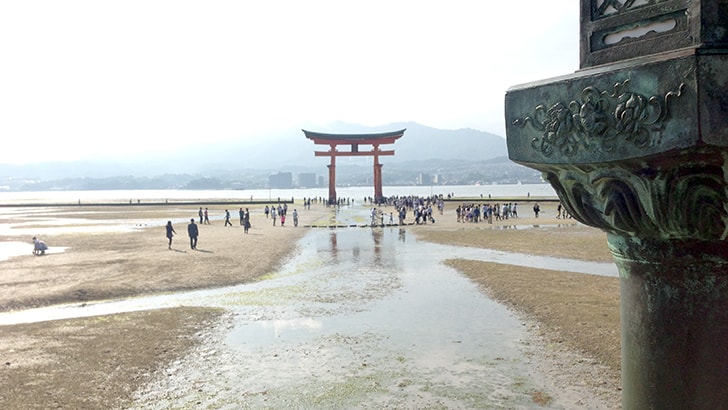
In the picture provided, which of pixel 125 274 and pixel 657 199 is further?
pixel 125 274

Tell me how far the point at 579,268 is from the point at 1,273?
19.3 m

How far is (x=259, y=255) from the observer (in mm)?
21359

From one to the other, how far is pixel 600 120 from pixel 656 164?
30 cm

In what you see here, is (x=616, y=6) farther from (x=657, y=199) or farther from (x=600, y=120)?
(x=657, y=199)

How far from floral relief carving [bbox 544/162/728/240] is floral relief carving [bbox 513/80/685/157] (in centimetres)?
16

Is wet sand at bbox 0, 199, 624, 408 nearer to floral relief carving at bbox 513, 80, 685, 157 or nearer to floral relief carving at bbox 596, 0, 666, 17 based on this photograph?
floral relief carving at bbox 513, 80, 685, 157

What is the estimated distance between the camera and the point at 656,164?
7.43 ft

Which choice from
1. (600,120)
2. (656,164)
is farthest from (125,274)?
(656,164)

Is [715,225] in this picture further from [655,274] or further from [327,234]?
[327,234]

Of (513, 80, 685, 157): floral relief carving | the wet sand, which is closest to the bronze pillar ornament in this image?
(513, 80, 685, 157): floral relief carving

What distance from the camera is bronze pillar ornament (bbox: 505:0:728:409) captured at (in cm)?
212

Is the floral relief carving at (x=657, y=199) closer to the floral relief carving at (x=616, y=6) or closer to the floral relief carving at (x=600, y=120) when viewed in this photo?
the floral relief carving at (x=600, y=120)

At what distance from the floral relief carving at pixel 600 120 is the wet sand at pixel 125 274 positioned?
5374mm

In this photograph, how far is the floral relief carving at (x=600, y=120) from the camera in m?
2.18
